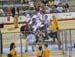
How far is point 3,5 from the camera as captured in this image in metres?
27.0

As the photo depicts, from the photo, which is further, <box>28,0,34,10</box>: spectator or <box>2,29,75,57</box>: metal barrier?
<box>28,0,34,10</box>: spectator

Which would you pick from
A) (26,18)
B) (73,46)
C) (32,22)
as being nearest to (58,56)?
(73,46)

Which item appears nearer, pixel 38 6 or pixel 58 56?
pixel 58 56

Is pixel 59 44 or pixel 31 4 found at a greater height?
pixel 31 4

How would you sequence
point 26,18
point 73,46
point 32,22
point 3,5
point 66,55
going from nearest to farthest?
point 66,55
point 73,46
point 32,22
point 26,18
point 3,5

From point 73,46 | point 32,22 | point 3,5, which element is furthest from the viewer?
point 3,5

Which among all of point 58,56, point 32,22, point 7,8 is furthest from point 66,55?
point 7,8

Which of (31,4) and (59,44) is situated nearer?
(59,44)

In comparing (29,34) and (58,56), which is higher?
(29,34)

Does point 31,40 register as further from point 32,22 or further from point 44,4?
point 44,4

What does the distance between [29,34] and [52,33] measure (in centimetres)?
131

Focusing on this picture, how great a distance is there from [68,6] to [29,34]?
1260cm

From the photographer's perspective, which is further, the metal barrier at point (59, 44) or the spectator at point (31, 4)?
the spectator at point (31, 4)

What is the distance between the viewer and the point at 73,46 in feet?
52.9
